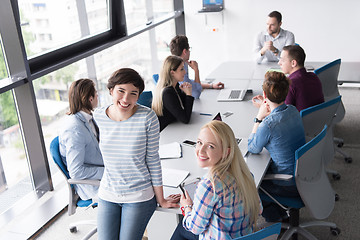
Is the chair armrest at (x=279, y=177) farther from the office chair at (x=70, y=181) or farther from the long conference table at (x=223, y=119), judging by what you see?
the office chair at (x=70, y=181)

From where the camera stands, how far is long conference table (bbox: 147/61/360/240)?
2723 millimetres

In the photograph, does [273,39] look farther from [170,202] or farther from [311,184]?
[170,202]

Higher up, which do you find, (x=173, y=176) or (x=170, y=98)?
(x=170, y=98)

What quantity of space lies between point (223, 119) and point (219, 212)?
5.84 feet

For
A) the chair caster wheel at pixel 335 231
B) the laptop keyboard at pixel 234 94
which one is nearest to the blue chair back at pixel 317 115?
the chair caster wheel at pixel 335 231

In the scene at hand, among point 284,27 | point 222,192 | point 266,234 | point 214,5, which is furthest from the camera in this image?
point 214,5

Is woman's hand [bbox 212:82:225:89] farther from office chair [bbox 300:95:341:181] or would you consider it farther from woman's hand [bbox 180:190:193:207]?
woman's hand [bbox 180:190:193:207]

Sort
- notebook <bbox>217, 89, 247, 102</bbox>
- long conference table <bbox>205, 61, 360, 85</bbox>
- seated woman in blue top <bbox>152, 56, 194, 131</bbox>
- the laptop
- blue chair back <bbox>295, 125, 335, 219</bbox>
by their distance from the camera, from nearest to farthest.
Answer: blue chair back <bbox>295, 125, 335, 219</bbox> < seated woman in blue top <bbox>152, 56, 194, 131</bbox> < notebook <bbox>217, 89, 247, 102</bbox> < long conference table <bbox>205, 61, 360, 85</bbox> < the laptop

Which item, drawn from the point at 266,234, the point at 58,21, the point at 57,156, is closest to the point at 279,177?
the point at 266,234

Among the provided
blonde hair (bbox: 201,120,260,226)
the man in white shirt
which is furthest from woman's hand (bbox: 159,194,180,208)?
the man in white shirt

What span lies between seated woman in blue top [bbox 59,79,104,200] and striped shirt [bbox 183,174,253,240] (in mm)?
1045

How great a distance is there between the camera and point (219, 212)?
2.02 meters

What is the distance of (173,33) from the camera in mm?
7445

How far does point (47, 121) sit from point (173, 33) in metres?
3.70
